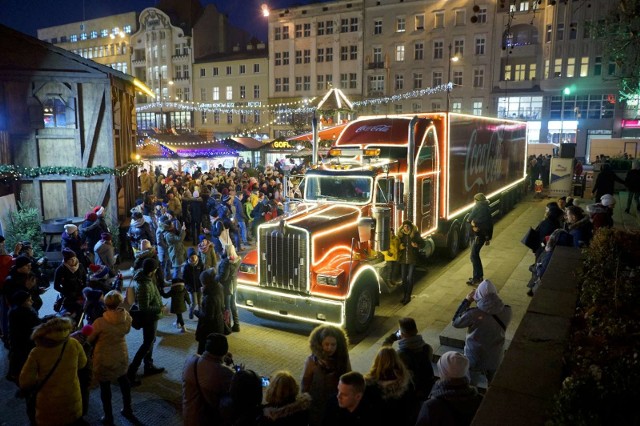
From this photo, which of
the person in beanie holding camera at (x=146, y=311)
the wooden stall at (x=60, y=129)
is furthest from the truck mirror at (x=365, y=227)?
the wooden stall at (x=60, y=129)

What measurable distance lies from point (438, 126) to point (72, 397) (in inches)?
394

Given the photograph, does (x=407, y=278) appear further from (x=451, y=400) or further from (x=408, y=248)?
(x=451, y=400)

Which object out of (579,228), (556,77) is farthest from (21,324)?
(556,77)

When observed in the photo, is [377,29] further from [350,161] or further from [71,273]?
[71,273]

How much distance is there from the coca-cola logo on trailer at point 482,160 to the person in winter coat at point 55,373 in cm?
1167

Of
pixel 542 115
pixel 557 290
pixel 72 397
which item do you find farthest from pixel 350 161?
pixel 542 115

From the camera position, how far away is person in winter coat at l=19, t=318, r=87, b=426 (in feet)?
15.3

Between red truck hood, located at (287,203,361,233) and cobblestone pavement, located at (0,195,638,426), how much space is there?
77.7 inches

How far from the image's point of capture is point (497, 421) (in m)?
3.44

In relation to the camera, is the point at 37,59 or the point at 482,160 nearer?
the point at 37,59

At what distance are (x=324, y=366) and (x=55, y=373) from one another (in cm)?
266

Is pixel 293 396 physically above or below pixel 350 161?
below

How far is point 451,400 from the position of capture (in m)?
3.75

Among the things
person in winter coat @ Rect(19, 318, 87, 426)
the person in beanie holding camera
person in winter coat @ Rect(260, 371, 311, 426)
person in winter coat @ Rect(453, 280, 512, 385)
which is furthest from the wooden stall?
person in winter coat @ Rect(260, 371, 311, 426)
